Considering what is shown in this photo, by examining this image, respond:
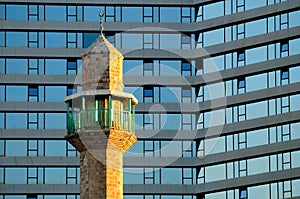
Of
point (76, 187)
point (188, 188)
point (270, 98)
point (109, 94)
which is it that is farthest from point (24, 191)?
point (109, 94)

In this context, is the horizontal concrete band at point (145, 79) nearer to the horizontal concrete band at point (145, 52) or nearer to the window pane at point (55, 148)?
the horizontal concrete band at point (145, 52)

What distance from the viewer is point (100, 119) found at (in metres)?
77.2

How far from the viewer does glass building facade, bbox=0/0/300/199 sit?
12775cm

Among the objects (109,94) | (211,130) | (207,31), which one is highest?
(207,31)

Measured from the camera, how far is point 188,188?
432ft

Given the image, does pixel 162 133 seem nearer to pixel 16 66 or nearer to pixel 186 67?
pixel 186 67

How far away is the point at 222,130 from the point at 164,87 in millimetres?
7580

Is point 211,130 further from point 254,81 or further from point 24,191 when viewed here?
point 24,191

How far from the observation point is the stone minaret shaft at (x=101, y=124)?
76375 mm

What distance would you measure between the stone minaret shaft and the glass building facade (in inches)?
1931

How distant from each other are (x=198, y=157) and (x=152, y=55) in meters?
10.1

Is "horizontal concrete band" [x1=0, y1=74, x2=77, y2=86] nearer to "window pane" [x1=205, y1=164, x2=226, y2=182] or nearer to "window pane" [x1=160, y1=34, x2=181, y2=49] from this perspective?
"window pane" [x1=160, y1=34, x2=181, y2=49]

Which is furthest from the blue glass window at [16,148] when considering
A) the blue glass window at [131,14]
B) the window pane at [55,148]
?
the blue glass window at [131,14]

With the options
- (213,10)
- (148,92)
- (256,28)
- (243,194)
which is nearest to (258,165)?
(243,194)
